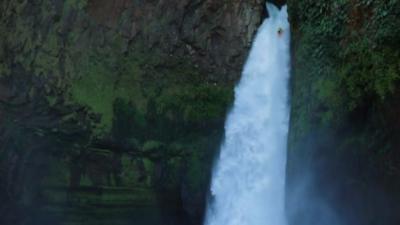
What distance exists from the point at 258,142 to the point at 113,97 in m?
3.48

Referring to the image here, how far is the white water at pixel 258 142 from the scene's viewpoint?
1084 cm

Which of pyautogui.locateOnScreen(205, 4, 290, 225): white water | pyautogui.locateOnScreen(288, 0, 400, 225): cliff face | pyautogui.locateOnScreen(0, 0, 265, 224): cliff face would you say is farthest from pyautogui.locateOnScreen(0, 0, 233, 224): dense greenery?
pyautogui.locateOnScreen(288, 0, 400, 225): cliff face

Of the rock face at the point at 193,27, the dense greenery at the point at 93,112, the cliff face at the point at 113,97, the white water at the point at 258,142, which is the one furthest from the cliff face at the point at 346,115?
the dense greenery at the point at 93,112

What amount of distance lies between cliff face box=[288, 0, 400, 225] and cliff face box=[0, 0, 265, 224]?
3018 millimetres

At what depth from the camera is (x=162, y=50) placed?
1238cm

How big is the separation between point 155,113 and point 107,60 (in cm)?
165

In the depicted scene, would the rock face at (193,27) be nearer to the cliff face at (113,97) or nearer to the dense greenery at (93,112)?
the cliff face at (113,97)

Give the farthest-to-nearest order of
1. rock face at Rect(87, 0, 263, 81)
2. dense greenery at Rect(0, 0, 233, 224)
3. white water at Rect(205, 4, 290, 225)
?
1. rock face at Rect(87, 0, 263, 81)
2. dense greenery at Rect(0, 0, 233, 224)
3. white water at Rect(205, 4, 290, 225)

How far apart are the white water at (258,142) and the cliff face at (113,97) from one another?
1.16 feet

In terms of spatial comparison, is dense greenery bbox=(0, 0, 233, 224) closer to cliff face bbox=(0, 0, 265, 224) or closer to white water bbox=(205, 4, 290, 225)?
cliff face bbox=(0, 0, 265, 224)

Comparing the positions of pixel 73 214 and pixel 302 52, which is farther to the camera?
pixel 73 214

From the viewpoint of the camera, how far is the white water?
10844mm

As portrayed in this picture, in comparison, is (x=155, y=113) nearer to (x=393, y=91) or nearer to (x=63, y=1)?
(x=63, y=1)

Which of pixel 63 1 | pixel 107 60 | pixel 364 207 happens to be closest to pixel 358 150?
pixel 364 207
